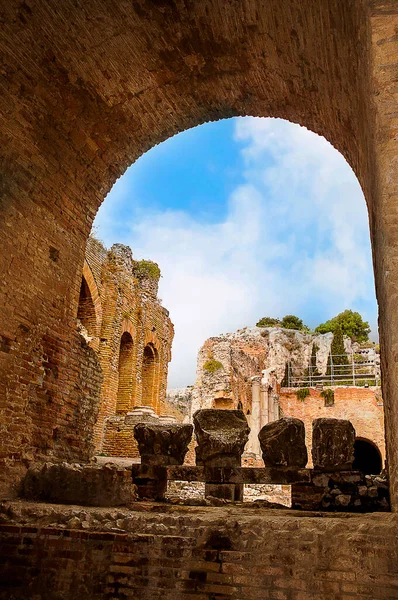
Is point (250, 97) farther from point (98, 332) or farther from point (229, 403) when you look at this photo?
point (229, 403)

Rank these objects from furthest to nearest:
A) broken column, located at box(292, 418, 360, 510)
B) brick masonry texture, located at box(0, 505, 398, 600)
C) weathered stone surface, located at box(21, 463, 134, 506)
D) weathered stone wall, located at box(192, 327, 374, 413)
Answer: weathered stone wall, located at box(192, 327, 374, 413)
weathered stone surface, located at box(21, 463, 134, 506)
broken column, located at box(292, 418, 360, 510)
brick masonry texture, located at box(0, 505, 398, 600)

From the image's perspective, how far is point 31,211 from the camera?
610 cm

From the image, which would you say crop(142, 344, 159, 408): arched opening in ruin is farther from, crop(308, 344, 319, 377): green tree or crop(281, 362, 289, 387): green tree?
crop(308, 344, 319, 377): green tree

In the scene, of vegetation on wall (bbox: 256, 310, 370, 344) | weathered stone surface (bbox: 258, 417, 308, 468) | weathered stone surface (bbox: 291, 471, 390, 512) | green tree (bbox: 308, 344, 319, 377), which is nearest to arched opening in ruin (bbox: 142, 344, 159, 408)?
green tree (bbox: 308, 344, 319, 377)

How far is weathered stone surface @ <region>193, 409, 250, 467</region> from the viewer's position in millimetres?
5004

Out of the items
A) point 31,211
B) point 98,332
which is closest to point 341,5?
point 31,211

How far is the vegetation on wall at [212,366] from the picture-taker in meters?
22.0

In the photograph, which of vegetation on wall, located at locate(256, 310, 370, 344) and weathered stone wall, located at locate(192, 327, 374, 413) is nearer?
weathered stone wall, located at locate(192, 327, 374, 413)

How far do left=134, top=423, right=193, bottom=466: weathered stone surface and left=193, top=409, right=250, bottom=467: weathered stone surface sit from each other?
18cm

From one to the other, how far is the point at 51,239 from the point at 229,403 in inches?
617

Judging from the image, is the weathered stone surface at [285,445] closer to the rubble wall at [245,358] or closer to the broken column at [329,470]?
the broken column at [329,470]

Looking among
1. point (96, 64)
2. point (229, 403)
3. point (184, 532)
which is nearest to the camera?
point (184, 532)

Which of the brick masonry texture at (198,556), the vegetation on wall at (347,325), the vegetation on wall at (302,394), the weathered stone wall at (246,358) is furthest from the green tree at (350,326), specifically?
the brick masonry texture at (198,556)

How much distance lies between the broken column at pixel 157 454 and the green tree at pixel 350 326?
34243 millimetres
